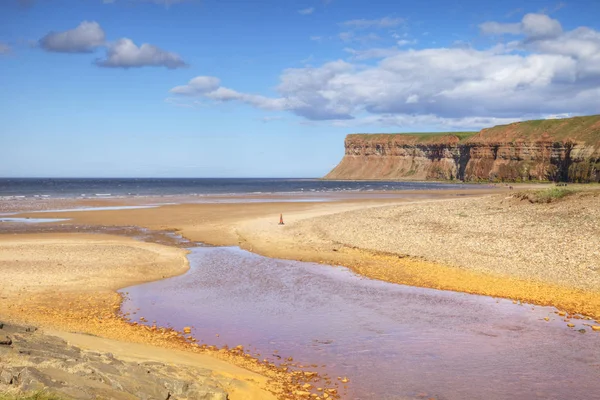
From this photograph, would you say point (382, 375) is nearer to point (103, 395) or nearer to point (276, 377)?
point (276, 377)

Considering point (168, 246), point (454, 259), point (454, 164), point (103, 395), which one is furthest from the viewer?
point (454, 164)

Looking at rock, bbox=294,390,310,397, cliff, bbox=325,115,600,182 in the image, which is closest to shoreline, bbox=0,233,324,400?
rock, bbox=294,390,310,397

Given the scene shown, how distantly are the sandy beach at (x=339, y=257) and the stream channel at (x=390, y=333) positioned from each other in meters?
1.20

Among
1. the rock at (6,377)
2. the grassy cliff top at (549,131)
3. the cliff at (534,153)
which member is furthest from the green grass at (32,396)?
the grassy cliff top at (549,131)

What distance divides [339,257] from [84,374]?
17.1 metres

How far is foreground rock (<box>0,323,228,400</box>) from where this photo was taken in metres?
6.12

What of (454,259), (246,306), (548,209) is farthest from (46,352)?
(548,209)

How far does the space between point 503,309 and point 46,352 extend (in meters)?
12.4

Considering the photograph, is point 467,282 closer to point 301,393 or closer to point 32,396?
point 301,393

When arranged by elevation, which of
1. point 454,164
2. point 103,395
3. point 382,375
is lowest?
point 382,375

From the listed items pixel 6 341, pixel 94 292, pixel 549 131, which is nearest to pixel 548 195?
pixel 94 292

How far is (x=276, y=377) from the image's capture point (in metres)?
9.59

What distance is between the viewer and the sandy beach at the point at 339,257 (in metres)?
12.6

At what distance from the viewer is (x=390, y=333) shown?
12.4 metres
